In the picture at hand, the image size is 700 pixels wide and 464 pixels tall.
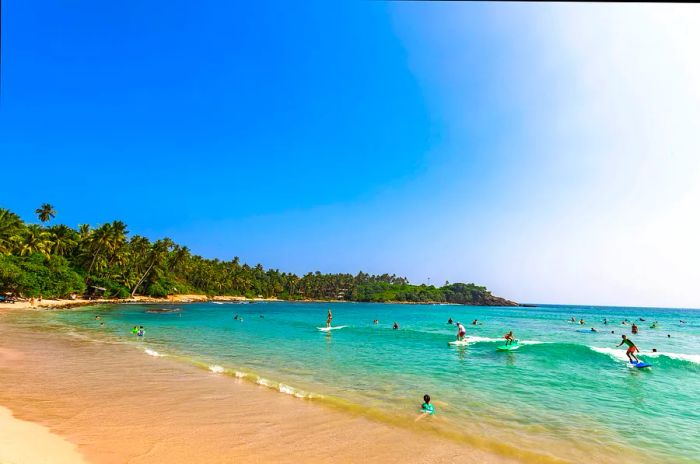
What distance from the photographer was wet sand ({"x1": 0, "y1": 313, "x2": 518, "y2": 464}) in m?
9.30

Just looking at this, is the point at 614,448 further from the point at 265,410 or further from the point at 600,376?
the point at 600,376

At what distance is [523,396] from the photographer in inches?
651

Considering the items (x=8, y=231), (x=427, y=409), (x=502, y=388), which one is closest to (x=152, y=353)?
(x=427, y=409)

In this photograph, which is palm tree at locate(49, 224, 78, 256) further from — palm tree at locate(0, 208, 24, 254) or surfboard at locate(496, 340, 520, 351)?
surfboard at locate(496, 340, 520, 351)

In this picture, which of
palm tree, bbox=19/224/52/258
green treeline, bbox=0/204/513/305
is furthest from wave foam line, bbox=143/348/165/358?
palm tree, bbox=19/224/52/258

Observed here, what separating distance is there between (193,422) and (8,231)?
256ft

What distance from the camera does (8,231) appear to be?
215 ft

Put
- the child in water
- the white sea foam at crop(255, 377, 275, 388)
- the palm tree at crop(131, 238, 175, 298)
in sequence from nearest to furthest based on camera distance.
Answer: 1. the child in water
2. the white sea foam at crop(255, 377, 275, 388)
3. the palm tree at crop(131, 238, 175, 298)

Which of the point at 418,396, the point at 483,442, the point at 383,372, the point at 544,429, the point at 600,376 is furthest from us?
the point at 600,376

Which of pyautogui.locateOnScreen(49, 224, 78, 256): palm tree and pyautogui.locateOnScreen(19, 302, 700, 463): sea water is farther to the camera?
pyautogui.locateOnScreen(49, 224, 78, 256): palm tree

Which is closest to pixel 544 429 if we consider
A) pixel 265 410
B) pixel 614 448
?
pixel 614 448

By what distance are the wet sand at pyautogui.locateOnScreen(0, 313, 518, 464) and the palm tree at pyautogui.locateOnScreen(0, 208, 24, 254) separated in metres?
63.9

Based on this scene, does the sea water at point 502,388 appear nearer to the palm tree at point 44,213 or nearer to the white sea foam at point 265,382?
the white sea foam at point 265,382

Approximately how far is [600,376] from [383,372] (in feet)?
43.9
